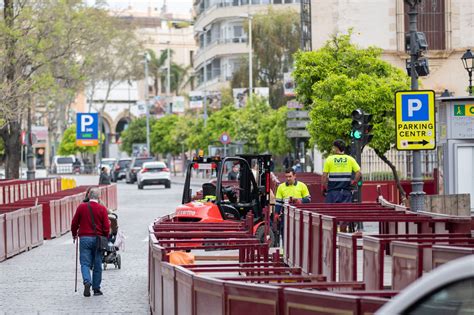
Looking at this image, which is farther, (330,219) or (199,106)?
(199,106)

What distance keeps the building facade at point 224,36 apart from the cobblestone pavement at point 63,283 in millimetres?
71663

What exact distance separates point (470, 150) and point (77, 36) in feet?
96.7

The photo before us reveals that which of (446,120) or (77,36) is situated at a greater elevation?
(77,36)

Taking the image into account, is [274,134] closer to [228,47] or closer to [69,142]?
[228,47]

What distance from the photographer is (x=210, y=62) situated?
4375 inches

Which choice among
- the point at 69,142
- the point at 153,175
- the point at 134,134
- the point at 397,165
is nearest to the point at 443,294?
the point at 397,165

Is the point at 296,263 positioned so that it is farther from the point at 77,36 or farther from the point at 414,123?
the point at 77,36

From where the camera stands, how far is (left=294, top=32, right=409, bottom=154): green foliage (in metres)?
37.2

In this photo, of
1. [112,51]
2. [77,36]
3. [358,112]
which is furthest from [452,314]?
[112,51]

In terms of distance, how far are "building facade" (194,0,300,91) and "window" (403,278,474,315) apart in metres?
95.7

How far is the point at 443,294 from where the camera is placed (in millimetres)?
4730

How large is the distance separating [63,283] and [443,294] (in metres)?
16.1

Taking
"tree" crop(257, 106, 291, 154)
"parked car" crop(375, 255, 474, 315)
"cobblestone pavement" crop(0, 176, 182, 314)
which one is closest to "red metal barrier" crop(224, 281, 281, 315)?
"parked car" crop(375, 255, 474, 315)

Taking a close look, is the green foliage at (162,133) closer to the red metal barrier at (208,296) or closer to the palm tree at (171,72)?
the palm tree at (171,72)
